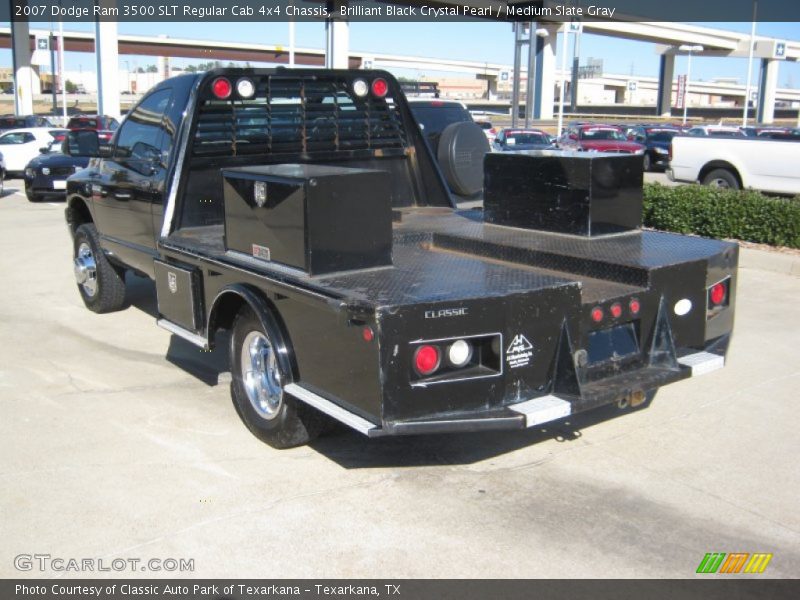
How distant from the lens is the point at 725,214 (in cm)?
1091

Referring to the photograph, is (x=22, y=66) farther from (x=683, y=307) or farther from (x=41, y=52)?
(x=683, y=307)

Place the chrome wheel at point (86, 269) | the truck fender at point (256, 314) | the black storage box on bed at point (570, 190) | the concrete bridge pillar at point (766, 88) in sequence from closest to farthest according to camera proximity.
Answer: the truck fender at point (256, 314)
the black storage box on bed at point (570, 190)
the chrome wheel at point (86, 269)
the concrete bridge pillar at point (766, 88)

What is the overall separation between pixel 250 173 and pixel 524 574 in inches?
98.6

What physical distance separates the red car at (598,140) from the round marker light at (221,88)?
73.5 ft

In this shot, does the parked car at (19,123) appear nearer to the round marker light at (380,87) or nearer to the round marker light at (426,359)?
→ the round marker light at (380,87)

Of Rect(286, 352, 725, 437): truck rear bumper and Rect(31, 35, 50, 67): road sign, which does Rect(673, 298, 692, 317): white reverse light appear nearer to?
Rect(286, 352, 725, 437): truck rear bumper

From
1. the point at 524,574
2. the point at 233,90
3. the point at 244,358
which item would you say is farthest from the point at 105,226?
the point at 524,574

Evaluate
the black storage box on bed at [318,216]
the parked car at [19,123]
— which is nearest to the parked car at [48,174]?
the parked car at [19,123]

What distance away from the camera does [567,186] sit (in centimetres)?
537

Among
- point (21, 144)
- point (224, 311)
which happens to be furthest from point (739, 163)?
point (21, 144)

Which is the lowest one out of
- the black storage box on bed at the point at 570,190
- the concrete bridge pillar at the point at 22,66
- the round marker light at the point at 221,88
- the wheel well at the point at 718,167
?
the wheel well at the point at 718,167

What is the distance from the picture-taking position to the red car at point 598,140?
27.3m

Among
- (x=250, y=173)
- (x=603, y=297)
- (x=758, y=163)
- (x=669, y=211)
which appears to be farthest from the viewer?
(x=758, y=163)

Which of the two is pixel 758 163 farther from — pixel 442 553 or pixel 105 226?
pixel 442 553
